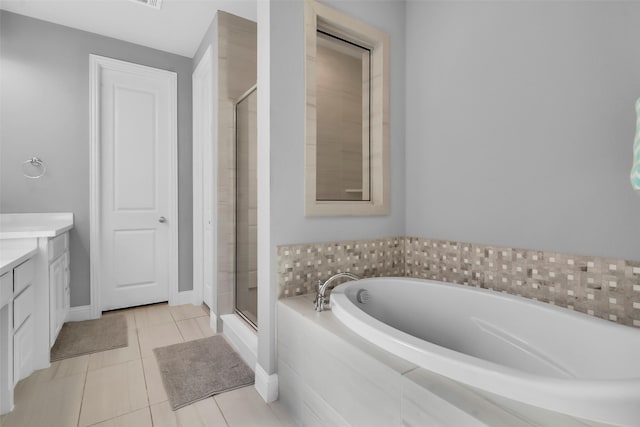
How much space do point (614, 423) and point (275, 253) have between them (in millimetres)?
1318

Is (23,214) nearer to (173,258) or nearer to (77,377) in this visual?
(173,258)

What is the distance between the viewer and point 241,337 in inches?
85.4

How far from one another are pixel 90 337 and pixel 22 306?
850 millimetres

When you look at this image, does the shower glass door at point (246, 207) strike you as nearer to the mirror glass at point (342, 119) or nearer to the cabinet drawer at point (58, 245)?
the mirror glass at point (342, 119)

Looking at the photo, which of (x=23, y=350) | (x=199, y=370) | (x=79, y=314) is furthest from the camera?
(x=79, y=314)

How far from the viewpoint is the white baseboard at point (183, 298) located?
Answer: 3.20 m

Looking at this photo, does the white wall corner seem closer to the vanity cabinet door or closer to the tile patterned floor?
the tile patterned floor

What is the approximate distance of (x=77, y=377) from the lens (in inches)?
74.0

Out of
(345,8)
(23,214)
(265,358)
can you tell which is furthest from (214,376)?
(345,8)

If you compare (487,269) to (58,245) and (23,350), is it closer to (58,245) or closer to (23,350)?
(23,350)

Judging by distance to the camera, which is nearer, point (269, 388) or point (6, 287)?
point (6, 287)

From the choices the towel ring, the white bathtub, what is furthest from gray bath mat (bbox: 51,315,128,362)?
the white bathtub

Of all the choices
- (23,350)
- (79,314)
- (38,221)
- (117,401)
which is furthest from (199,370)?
(38,221)

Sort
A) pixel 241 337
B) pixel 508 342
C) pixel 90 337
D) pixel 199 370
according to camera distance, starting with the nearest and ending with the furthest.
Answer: pixel 508 342 < pixel 199 370 < pixel 241 337 < pixel 90 337
